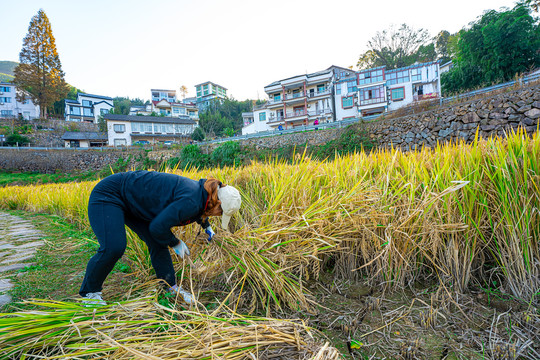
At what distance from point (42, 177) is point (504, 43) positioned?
108 feet

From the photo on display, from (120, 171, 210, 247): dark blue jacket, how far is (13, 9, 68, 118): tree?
4117cm

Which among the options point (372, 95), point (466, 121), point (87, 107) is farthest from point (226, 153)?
point (87, 107)

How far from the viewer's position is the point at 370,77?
92.4 ft

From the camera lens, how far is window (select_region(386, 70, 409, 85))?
2689cm

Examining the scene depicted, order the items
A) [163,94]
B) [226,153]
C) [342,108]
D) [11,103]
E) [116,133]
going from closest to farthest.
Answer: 1. [226,153]
2. [342,108]
3. [116,133]
4. [11,103]
5. [163,94]

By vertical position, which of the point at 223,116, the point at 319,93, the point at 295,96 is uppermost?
the point at 223,116

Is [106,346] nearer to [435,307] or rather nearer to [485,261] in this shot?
[435,307]

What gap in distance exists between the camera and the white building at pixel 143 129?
33.5 m


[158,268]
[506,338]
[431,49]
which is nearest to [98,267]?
[158,268]

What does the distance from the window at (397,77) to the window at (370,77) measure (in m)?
0.69

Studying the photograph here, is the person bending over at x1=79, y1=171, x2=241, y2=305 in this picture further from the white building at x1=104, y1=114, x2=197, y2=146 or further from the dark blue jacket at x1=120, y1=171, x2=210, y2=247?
the white building at x1=104, y1=114, x2=197, y2=146

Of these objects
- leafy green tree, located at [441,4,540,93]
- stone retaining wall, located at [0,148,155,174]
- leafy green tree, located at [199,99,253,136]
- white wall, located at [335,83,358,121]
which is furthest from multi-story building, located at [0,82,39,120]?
leafy green tree, located at [441,4,540,93]

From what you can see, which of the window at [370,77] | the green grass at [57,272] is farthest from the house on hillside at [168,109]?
the green grass at [57,272]

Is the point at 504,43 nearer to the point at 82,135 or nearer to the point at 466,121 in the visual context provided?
the point at 466,121
